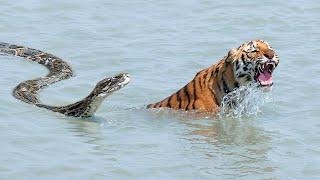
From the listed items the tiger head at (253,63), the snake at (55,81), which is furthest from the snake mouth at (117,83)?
the tiger head at (253,63)

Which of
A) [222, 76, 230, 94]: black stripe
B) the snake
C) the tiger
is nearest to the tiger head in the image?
the tiger

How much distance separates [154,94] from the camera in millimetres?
13883

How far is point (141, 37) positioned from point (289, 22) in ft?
9.65

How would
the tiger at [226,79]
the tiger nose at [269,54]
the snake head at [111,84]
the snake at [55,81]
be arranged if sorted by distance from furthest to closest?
the tiger at [226,79]
the tiger nose at [269,54]
the snake at [55,81]
the snake head at [111,84]

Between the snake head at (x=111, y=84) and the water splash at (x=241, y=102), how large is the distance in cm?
139

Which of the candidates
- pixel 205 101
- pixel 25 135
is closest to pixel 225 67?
pixel 205 101

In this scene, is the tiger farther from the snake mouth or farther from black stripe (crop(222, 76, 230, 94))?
the snake mouth

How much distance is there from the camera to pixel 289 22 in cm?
1844

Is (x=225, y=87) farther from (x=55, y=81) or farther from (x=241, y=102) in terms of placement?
(x=55, y=81)

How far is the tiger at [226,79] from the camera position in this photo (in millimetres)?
12766

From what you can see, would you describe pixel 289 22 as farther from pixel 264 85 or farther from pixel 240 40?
pixel 264 85

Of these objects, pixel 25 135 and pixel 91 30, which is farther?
pixel 91 30

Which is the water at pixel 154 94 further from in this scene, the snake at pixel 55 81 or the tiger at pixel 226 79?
the tiger at pixel 226 79

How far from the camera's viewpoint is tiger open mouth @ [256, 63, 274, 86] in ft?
41.7
